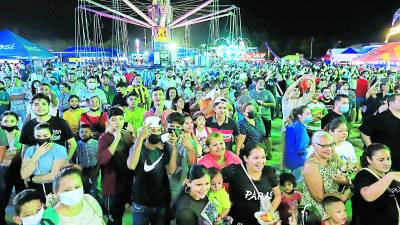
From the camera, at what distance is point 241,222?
11.3 ft

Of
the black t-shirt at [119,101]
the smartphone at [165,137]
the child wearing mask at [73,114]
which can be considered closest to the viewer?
the smartphone at [165,137]

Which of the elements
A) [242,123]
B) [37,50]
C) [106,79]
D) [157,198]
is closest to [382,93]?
[242,123]

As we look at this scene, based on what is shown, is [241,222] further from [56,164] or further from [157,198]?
[56,164]

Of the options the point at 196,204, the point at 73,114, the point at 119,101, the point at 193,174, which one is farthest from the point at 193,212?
the point at 119,101

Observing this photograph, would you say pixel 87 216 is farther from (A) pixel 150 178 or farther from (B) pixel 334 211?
(B) pixel 334 211

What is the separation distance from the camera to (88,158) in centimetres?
486

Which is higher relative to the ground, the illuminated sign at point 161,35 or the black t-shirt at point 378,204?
the illuminated sign at point 161,35

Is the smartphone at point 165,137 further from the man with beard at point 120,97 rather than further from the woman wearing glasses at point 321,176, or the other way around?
the man with beard at point 120,97

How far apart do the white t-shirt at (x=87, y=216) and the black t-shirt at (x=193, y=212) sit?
0.62 meters

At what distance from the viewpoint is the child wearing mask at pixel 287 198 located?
378cm

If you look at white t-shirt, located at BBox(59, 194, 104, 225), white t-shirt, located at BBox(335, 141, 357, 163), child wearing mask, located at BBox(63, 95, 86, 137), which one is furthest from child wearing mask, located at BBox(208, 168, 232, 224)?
child wearing mask, located at BBox(63, 95, 86, 137)

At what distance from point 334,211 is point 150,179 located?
1.77 metres

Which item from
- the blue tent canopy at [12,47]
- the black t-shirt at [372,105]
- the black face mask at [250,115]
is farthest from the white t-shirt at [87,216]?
the blue tent canopy at [12,47]

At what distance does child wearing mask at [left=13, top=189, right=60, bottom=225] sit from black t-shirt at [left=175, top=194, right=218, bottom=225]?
3.02 feet
